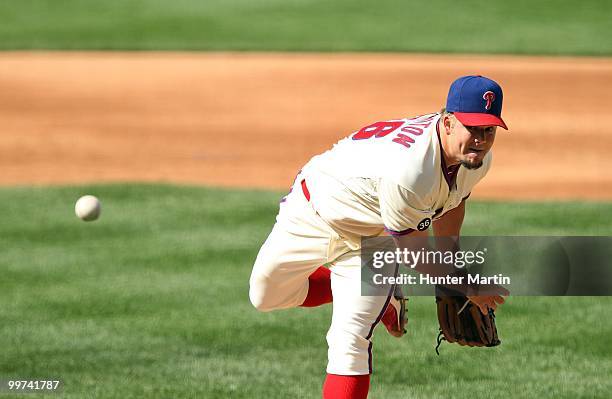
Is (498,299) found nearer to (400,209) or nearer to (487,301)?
(487,301)

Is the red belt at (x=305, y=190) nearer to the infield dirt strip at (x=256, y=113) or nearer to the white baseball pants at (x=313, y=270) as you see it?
the white baseball pants at (x=313, y=270)

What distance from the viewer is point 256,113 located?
1795cm

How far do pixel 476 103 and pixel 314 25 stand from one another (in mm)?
20809

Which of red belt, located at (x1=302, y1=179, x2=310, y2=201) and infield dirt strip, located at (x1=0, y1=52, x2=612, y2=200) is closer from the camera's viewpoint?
red belt, located at (x1=302, y1=179, x2=310, y2=201)

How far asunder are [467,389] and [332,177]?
180 cm

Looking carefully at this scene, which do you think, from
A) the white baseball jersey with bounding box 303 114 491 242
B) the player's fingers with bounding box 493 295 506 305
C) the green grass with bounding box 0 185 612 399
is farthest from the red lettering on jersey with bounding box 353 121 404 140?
the green grass with bounding box 0 185 612 399

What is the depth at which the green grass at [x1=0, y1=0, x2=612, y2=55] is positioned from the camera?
23.8 m

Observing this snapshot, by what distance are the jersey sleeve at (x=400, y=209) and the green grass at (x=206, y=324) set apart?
5.24 ft

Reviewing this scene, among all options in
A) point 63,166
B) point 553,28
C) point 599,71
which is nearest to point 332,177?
point 63,166

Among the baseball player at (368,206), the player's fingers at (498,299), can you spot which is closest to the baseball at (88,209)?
the baseball player at (368,206)

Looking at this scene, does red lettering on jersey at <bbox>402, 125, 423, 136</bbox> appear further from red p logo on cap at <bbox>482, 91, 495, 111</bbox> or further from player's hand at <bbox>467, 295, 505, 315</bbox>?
player's hand at <bbox>467, 295, 505, 315</bbox>

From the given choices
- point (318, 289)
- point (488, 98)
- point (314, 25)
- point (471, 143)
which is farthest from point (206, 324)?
point (314, 25)

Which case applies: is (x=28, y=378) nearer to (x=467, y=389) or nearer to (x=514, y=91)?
(x=467, y=389)

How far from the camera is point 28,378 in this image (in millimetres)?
7172
